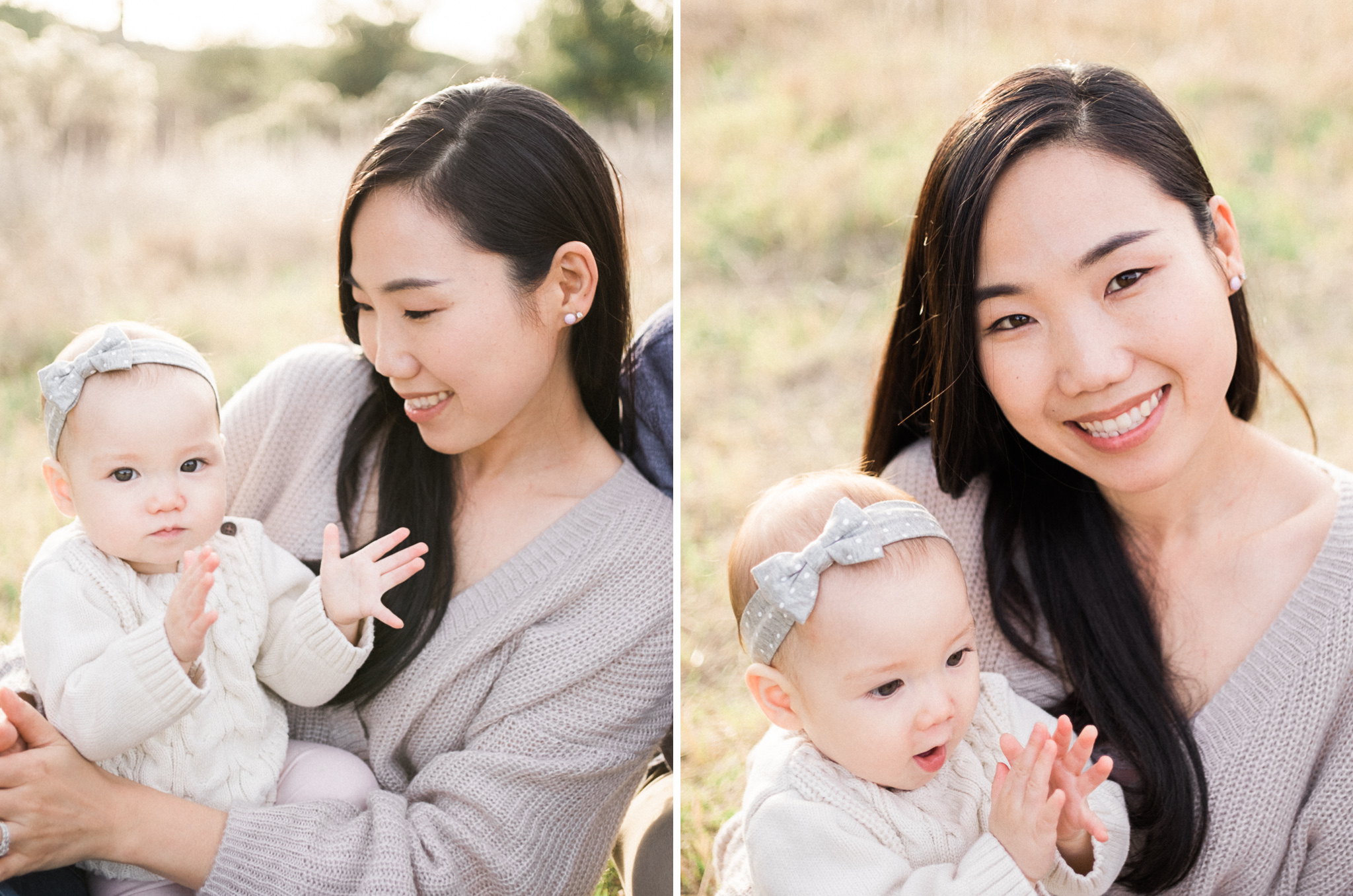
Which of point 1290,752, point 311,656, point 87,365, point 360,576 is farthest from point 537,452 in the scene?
point 1290,752

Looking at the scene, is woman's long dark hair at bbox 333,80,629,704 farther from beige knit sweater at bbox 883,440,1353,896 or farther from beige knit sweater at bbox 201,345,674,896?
beige knit sweater at bbox 883,440,1353,896

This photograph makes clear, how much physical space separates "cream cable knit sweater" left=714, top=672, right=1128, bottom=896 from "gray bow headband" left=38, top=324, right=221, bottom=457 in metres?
1.21

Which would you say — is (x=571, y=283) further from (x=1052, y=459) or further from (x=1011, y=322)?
(x=1052, y=459)

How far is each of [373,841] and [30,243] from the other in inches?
128

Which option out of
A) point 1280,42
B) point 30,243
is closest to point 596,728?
point 30,243

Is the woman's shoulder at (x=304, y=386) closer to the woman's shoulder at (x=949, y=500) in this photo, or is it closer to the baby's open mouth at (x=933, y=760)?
the woman's shoulder at (x=949, y=500)

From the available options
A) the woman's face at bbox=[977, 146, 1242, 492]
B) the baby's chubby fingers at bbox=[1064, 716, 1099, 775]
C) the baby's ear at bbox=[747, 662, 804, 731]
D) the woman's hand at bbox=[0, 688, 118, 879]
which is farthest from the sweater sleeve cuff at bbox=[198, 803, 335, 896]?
the woman's face at bbox=[977, 146, 1242, 492]

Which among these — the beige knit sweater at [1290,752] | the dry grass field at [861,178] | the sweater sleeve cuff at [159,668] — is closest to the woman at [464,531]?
the sweater sleeve cuff at [159,668]

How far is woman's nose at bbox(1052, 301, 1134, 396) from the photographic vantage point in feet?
5.94

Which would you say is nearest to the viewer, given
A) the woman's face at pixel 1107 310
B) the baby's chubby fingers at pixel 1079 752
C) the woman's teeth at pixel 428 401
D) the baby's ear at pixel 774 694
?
the baby's chubby fingers at pixel 1079 752

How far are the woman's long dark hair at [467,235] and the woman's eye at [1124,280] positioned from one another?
881 millimetres

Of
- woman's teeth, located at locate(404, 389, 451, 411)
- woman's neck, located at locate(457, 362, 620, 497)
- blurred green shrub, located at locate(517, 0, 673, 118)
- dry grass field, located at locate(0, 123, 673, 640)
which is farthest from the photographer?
blurred green shrub, located at locate(517, 0, 673, 118)

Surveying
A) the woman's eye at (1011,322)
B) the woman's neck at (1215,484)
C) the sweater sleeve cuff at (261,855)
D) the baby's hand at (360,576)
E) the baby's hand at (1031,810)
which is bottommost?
the sweater sleeve cuff at (261,855)

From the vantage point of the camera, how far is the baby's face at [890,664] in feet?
5.96
